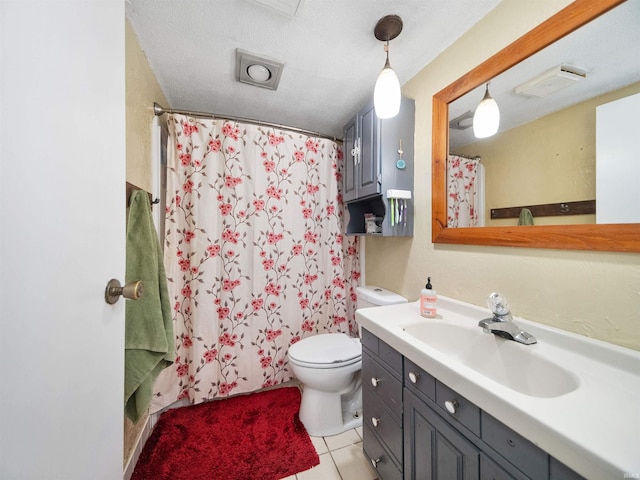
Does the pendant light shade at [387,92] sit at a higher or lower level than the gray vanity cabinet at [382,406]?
higher

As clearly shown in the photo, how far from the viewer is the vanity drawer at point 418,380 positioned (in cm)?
69

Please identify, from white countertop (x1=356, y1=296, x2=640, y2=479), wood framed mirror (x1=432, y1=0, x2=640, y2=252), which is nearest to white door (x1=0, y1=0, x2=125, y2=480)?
white countertop (x1=356, y1=296, x2=640, y2=479)

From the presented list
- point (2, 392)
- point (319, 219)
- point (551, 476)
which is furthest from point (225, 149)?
point (551, 476)

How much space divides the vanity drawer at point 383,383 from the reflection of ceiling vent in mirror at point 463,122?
3.82 ft

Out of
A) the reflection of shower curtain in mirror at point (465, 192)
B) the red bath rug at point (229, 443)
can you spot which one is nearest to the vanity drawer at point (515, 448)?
the reflection of shower curtain in mirror at point (465, 192)

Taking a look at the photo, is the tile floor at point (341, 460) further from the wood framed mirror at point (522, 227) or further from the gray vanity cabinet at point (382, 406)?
the wood framed mirror at point (522, 227)

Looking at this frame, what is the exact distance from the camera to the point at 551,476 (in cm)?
42

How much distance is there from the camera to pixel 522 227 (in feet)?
2.81

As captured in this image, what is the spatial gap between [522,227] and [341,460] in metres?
1.38

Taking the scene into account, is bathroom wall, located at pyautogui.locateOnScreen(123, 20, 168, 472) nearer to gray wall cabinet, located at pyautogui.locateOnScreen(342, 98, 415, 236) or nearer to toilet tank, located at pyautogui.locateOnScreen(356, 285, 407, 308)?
gray wall cabinet, located at pyautogui.locateOnScreen(342, 98, 415, 236)

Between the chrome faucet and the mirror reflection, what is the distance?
316mm

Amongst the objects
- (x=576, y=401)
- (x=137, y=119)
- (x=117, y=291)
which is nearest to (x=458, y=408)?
(x=576, y=401)

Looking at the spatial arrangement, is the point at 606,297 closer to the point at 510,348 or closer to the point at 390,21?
the point at 510,348

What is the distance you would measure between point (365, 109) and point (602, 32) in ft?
3.11
